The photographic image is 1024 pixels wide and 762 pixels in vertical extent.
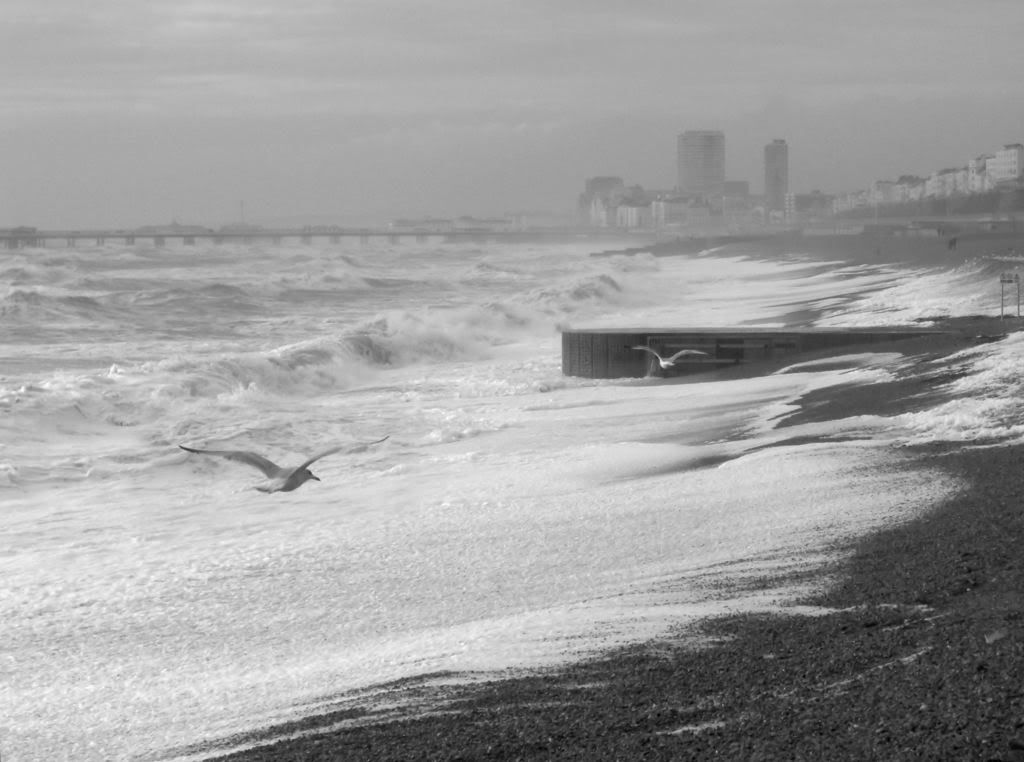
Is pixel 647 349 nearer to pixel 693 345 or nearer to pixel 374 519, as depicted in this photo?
pixel 693 345

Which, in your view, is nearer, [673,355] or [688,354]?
[688,354]

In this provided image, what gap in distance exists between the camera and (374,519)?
402 inches

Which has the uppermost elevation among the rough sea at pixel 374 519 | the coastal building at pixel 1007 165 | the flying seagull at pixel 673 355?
the coastal building at pixel 1007 165

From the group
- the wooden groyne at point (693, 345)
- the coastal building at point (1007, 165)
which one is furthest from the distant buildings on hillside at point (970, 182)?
the wooden groyne at point (693, 345)

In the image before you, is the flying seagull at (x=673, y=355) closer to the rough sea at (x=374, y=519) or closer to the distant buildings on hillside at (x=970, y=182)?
the rough sea at (x=374, y=519)

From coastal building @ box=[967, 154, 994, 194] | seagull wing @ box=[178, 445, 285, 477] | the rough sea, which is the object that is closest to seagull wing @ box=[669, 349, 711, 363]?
the rough sea

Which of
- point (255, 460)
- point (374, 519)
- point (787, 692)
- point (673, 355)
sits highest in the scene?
point (255, 460)

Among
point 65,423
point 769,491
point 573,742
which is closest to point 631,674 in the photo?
point 573,742

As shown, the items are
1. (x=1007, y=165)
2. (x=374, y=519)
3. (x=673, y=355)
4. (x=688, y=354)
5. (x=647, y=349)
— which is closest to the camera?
(x=374, y=519)

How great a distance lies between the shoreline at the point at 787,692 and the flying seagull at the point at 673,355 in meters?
12.7

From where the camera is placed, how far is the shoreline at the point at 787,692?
15.4 feet

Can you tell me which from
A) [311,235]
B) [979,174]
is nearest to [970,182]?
[979,174]

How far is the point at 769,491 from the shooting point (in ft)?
31.4

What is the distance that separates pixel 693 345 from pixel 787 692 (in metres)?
16.0
